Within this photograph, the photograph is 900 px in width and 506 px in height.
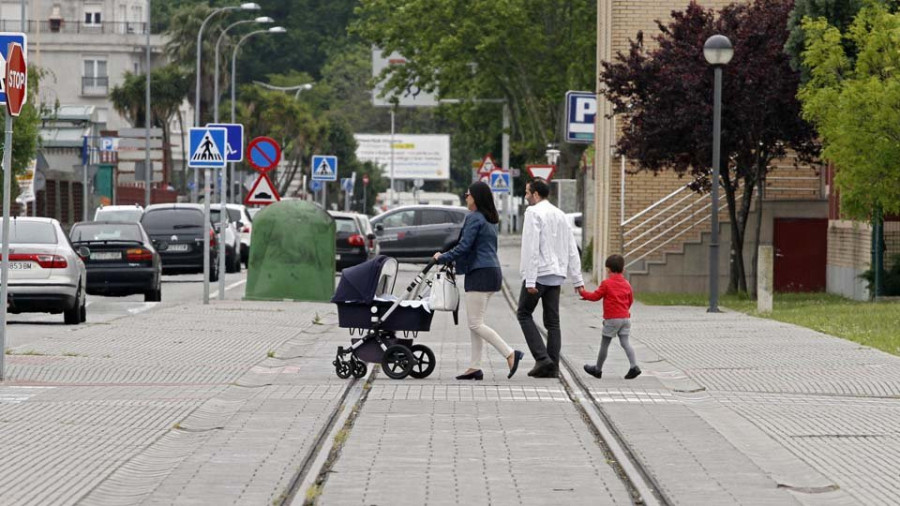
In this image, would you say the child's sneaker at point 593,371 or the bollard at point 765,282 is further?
the bollard at point 765,282

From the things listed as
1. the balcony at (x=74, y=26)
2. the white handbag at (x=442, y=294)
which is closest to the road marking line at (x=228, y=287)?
the white handbag at (x=442, y=294)

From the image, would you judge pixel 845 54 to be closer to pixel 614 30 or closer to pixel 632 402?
pixel 614 30

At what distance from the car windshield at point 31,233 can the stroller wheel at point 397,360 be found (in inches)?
370

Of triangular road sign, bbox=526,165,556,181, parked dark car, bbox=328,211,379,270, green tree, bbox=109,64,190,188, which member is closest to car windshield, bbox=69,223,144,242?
parked dark car, bbox=328,211,379,270

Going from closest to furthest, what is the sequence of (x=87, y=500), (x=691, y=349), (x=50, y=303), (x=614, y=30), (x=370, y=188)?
(x=87, y=500) < (x=691, y=349) < (x=50, y=303) < (x=614, y=30) < (x=370, y=188)

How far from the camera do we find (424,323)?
1488cm

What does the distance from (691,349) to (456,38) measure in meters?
32.2

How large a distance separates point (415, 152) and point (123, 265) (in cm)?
9573

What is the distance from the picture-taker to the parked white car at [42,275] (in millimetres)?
22625

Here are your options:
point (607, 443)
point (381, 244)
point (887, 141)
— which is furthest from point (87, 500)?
point (381, 244)

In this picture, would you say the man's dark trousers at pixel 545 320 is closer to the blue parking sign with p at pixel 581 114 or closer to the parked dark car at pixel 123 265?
the parked dark car at pixel 123 265

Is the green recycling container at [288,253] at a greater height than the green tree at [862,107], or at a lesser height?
lesser

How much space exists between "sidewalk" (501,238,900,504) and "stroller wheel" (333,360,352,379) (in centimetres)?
210

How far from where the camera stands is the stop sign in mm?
14219
